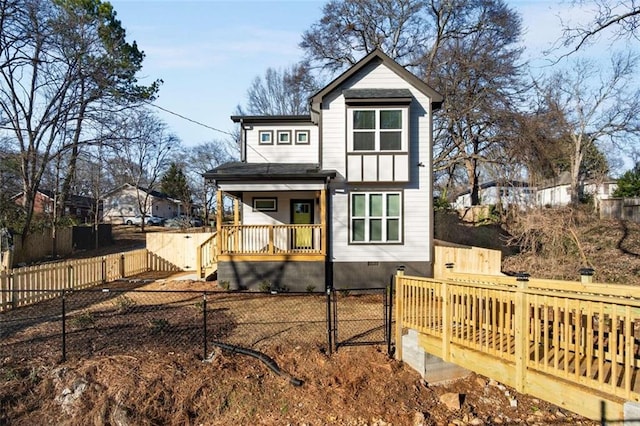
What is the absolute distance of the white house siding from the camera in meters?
14.6

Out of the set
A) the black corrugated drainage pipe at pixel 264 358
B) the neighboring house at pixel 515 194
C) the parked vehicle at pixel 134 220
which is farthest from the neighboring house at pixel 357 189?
the parked vehicle at pixel 134 220

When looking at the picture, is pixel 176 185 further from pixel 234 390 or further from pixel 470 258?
pixel 234 390

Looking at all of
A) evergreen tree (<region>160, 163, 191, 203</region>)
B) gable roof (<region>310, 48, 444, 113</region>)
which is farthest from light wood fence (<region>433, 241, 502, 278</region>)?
evergreen tree (<region>160, 163, 191, 203</region>)

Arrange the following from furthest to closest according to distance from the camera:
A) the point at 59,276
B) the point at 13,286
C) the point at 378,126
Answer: the point at 378,126 < the point at 59,276 < the point at 13,286

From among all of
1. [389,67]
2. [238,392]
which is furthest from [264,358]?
[389,67]

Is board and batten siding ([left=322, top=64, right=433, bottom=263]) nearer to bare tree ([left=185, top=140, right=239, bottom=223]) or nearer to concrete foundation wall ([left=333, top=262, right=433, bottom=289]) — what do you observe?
concrete foundation wall ([left=333, top=262, right=433, bottom=289])

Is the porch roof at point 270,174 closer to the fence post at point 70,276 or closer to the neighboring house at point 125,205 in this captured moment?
the fence post at point 70,276

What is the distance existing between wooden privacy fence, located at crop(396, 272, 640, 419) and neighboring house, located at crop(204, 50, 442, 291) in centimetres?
535

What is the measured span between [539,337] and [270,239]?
8.47 m

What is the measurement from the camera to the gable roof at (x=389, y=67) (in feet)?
41.1

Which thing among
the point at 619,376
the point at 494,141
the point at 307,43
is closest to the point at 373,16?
the point at 307,43

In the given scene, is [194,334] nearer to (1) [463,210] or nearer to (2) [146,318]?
(2) [146,318]

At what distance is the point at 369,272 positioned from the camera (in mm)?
12547

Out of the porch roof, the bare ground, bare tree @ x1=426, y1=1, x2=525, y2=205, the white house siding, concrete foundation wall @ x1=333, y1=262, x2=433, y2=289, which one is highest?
bare tree @ x1=426, y1=1, x2=525, y2=205
